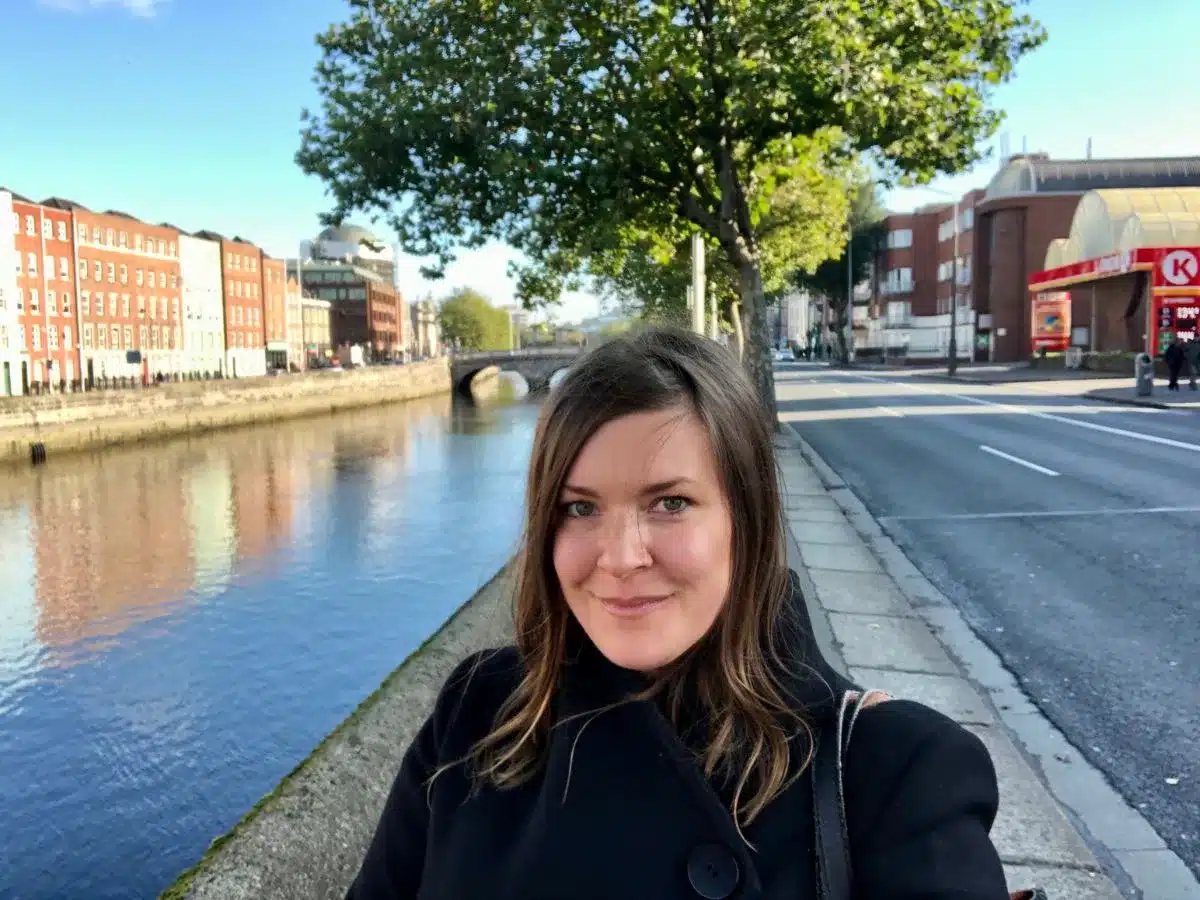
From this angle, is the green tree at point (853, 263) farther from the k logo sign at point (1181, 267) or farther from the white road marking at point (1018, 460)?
the white road marking at point (1018, 460)

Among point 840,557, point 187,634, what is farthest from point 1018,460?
point 187,634

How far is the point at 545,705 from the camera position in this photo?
1568mm

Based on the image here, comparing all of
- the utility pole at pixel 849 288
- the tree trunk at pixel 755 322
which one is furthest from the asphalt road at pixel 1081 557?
the utility pole at pixel 849 288

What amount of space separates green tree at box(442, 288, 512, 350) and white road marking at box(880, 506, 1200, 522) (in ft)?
449

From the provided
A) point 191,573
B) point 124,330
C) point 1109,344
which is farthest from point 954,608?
point 124,330

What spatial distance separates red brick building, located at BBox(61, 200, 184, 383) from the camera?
70.2 metres

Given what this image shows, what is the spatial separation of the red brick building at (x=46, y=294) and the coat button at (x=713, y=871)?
214ft

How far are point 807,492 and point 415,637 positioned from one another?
5469 millimetres

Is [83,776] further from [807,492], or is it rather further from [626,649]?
[626,649]

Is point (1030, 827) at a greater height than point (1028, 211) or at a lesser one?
lesser

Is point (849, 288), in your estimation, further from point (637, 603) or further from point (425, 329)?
point (425, 329)

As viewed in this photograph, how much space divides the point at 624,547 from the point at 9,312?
6833 cm

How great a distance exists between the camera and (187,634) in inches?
599

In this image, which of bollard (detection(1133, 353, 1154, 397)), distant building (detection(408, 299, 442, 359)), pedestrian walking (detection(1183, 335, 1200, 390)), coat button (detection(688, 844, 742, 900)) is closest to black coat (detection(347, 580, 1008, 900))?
coat button (detection(688, 844, 742, 900))
